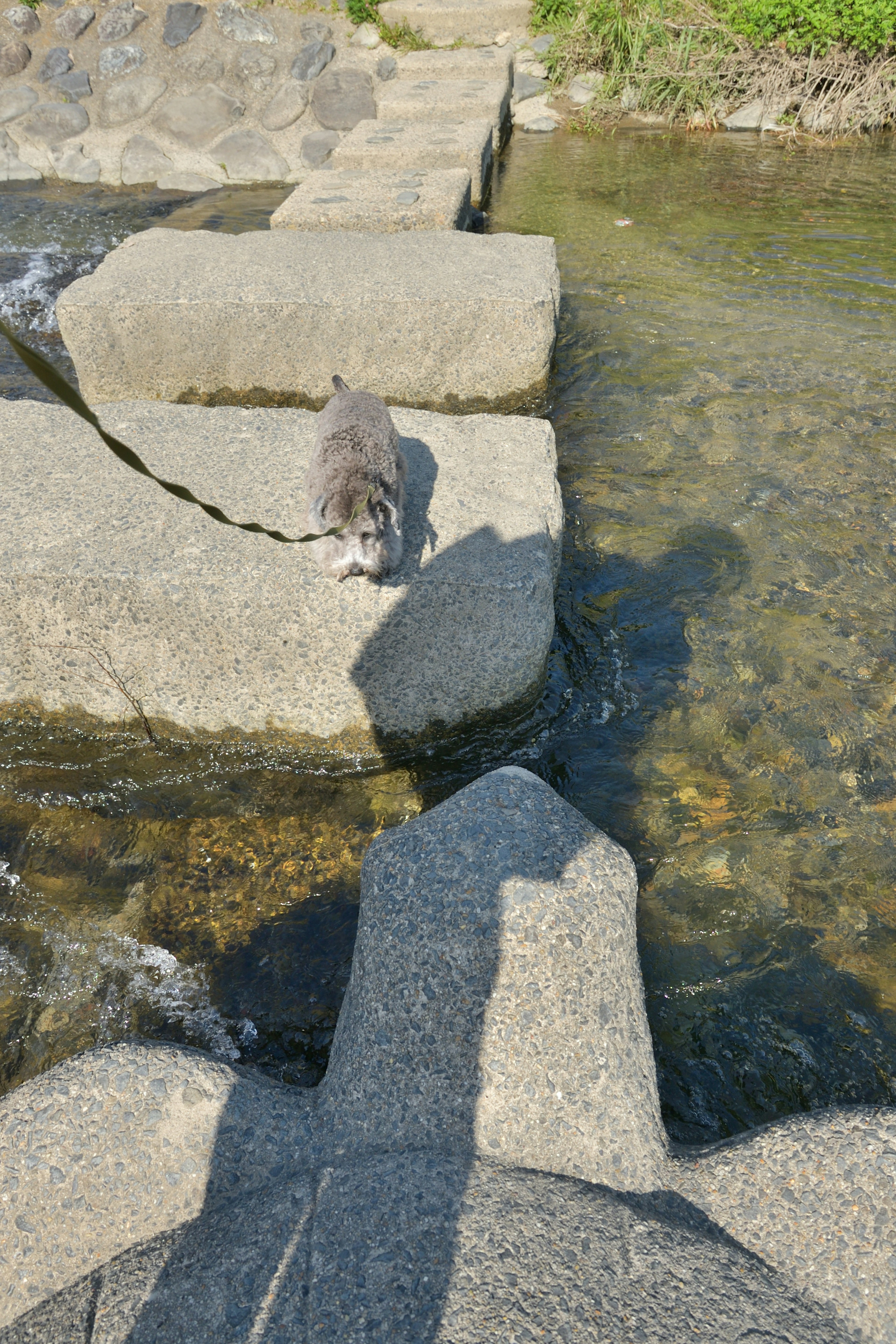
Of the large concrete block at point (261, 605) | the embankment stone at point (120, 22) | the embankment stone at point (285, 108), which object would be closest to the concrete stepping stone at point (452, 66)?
the embankment stone at point (285, 108)

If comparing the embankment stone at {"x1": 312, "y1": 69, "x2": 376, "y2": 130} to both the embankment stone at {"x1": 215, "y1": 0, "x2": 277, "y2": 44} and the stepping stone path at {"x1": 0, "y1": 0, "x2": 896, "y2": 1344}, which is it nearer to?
the embankment stone at {"x1": 215, "y1": 0, "x2": 277, "y2": 44}

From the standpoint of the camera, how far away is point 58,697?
12.9ft

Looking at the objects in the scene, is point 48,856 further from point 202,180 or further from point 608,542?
point 202,180

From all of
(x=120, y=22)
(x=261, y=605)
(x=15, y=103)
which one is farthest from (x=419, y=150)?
(x=261, y=605)

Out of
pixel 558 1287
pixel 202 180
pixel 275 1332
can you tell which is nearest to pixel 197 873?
pixel 275 1332

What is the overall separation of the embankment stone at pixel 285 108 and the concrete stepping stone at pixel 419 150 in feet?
7.25

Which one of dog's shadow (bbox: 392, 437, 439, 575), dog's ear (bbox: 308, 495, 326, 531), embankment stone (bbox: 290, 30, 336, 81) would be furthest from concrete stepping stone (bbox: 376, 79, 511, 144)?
dog's ear (bbox: 308, 495, 326, 531)

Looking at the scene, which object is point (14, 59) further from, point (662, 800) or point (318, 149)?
point (662, 800)

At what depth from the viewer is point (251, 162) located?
10727 millimetres

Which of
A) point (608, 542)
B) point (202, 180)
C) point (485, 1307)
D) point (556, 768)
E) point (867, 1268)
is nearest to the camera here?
point (485, 1307)

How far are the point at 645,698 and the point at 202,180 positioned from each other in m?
9.96

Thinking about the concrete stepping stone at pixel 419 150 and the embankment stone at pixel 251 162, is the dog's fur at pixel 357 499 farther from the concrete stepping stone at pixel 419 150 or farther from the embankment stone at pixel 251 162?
the embankment stone at pixel 251 162

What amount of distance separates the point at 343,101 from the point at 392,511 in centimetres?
1020

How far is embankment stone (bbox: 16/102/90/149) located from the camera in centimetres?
1088
